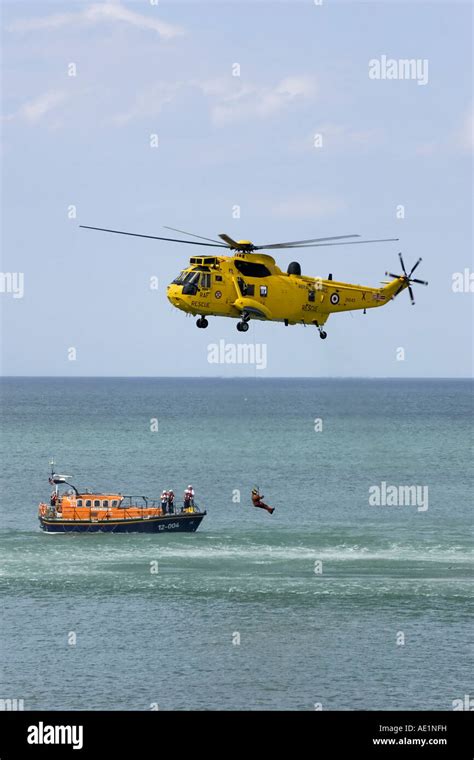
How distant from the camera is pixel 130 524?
428 feet

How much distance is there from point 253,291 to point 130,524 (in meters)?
66.6

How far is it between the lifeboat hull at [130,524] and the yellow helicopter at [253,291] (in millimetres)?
62577

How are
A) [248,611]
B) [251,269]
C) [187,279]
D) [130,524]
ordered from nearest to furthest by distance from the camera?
[187,279]
[251,269]
[248,611]
[130,524]

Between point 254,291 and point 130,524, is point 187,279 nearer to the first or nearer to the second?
point 254,291

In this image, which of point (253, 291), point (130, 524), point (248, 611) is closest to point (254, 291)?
point (253, 291)

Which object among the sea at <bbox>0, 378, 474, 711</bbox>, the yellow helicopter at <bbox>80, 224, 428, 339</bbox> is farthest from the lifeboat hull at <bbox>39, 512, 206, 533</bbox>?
the yellow helicopter at <bbox>80, 224, 428, 339</bbox>

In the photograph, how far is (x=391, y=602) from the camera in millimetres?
102062

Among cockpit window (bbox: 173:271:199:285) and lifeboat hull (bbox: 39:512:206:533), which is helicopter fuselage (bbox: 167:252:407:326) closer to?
cockpit window (bbox: 173:271:199:285)

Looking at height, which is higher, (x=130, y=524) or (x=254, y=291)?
(x=254, y=291)

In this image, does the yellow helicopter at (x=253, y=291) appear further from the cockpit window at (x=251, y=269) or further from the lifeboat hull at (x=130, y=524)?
the lifeboat hull at (x=130, y=524)

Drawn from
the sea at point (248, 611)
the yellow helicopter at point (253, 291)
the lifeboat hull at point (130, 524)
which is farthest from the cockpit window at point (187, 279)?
the lifeboat hull at point (130, 524)

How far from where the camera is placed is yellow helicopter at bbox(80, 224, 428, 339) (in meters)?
65.7

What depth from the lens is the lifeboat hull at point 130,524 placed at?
129750 millimetres
